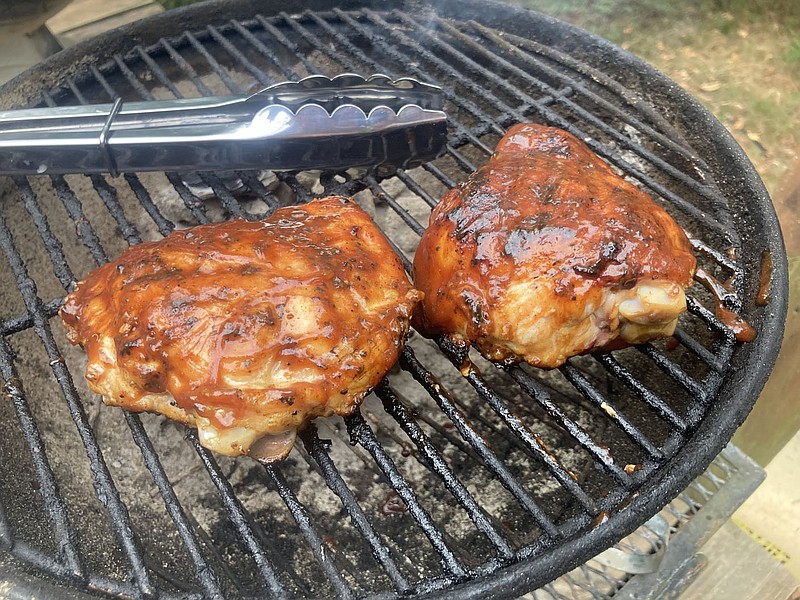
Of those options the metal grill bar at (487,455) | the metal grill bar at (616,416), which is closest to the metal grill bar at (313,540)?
the metal grill bar at (487,455)

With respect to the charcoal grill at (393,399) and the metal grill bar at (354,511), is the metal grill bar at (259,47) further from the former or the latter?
the metal grill bar at (354,511)

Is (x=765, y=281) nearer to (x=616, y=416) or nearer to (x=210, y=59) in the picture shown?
(x=616, y=416)

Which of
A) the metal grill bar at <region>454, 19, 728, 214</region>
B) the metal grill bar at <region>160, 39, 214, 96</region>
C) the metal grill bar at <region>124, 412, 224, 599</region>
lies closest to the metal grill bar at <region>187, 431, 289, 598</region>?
the metal grill bar at <region>124, 412, 224, 599</region>

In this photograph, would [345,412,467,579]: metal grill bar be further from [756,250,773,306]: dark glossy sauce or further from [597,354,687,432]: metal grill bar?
[756,250,773,306]: dark glossy sauce

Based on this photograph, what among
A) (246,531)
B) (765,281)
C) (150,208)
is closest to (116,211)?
(150,208)

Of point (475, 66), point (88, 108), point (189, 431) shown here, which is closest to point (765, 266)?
point (475, 66)
